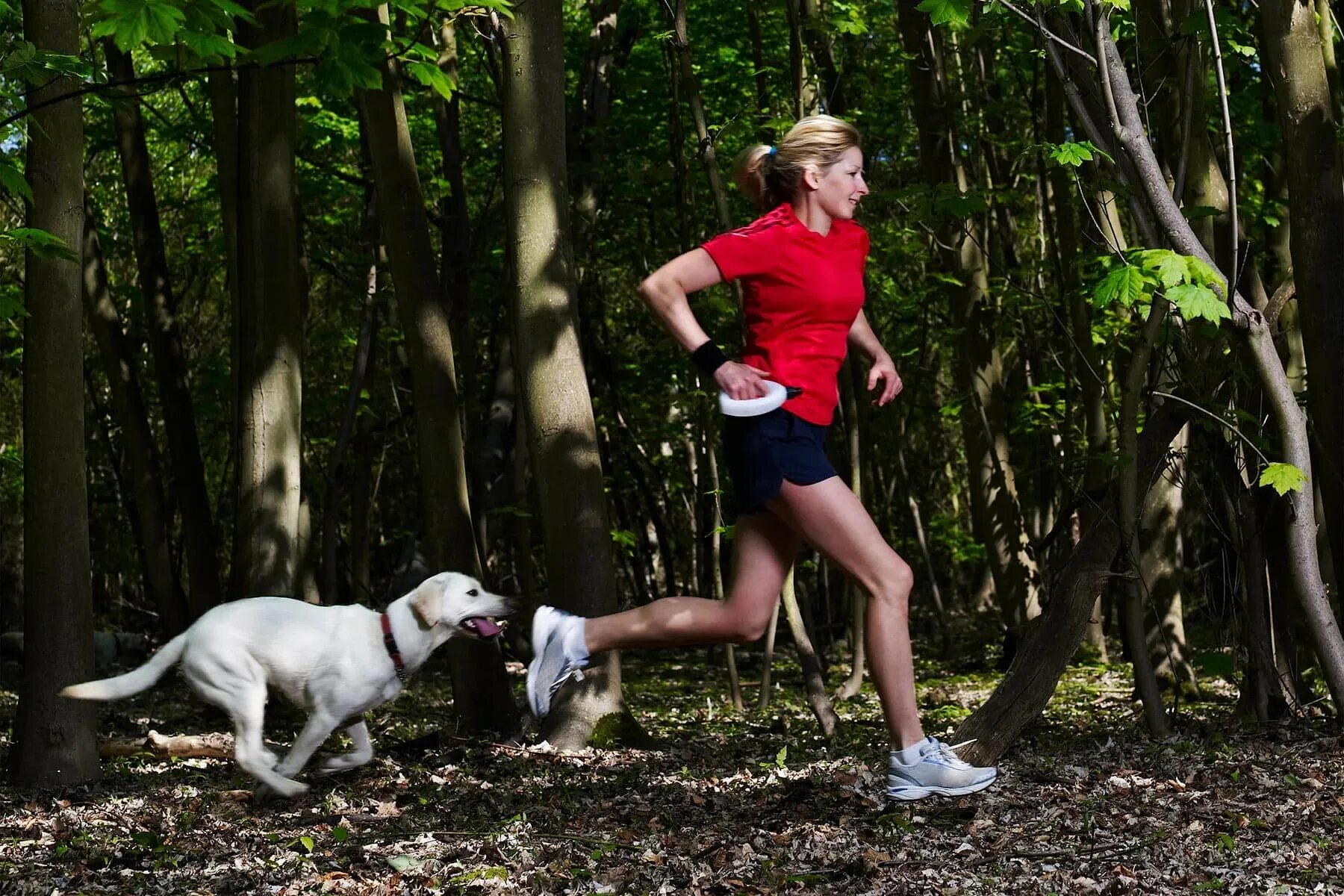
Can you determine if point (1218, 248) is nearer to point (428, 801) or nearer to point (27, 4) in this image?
point (428, 801)

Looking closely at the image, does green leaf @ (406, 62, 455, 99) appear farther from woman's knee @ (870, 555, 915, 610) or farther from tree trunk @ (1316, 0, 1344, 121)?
tree trunk @ (1316, 0, 1344, 121)

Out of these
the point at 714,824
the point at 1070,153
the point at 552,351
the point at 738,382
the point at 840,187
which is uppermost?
the point at 1070,153

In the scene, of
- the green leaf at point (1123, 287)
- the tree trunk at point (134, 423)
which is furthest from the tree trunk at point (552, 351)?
the tree trunk at point (134, 423)

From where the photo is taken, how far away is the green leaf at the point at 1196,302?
488 centimetres

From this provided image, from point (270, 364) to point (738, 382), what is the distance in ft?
A: 17.7

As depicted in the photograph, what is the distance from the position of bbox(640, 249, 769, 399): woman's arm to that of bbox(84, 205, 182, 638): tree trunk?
889cm

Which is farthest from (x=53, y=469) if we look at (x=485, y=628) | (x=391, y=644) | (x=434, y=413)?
(x=434, y=413)

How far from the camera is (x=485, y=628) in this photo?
19.2 feet

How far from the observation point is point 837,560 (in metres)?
4.76

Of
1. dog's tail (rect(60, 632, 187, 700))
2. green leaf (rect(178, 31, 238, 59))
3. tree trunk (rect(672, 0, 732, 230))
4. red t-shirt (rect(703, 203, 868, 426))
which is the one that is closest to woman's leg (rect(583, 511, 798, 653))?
red t-shirt (rect(703, 203, 868, 426))

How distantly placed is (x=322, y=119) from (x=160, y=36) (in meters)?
12.0

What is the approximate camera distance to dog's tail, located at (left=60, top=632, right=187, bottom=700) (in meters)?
5.77

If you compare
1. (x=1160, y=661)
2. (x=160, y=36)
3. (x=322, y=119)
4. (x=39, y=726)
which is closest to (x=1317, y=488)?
(x=1160, y=661)

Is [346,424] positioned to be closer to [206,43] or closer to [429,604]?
[429,604]
